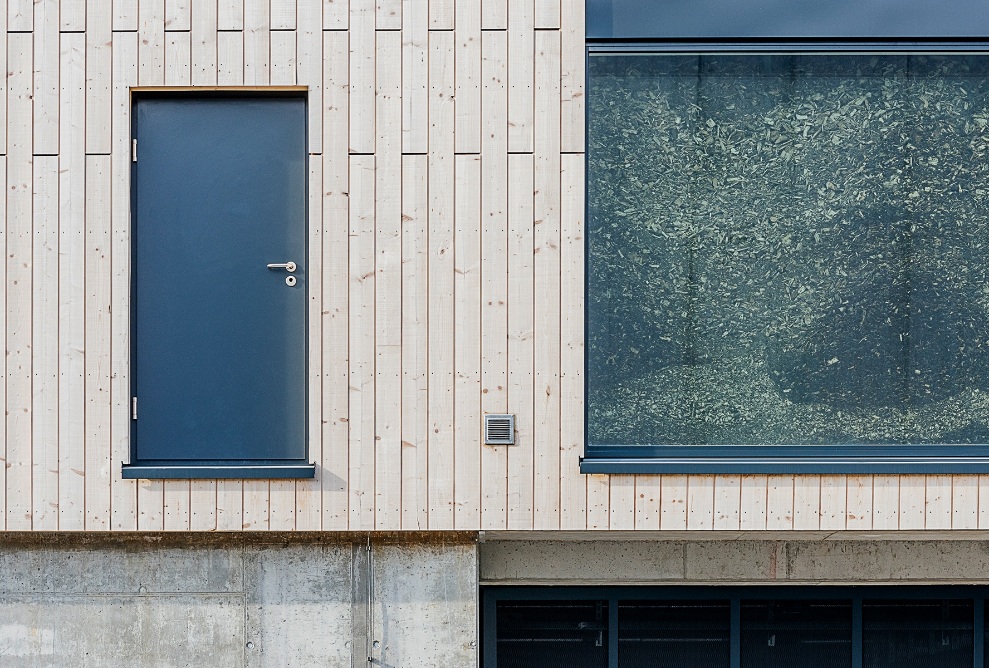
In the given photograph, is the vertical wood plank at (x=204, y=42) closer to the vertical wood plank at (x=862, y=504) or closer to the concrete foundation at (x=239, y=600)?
the concrete foundation at (x=239, y=600)

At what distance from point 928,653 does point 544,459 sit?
3101 millimetres

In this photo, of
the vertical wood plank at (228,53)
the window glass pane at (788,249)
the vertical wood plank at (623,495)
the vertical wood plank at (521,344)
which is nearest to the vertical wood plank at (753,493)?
the window glass pane at (788,249)

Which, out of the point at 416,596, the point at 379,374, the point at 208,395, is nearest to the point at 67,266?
the point at 208,395

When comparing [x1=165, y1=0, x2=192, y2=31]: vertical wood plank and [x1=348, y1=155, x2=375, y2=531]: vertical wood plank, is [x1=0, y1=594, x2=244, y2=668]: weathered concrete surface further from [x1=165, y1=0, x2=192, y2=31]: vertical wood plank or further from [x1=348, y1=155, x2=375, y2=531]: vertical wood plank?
[x1=165, y1=0, x2=192, y2=31]: vertical wood plank

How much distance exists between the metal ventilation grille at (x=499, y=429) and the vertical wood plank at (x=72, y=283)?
2.19 metres

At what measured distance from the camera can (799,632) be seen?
5.40m

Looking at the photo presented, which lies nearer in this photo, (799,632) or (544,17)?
(544,17)

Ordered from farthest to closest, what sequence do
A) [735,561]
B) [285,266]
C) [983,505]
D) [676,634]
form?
[676,634] → [735,561] → [285,266] → [983,505]

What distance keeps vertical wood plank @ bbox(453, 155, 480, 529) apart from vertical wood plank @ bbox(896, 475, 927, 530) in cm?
229

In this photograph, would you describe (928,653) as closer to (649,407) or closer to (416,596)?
(649,407)

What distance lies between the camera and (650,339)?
14.9 feet

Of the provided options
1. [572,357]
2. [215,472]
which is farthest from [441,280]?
[215,472]

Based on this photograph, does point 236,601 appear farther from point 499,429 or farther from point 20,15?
point 20,15

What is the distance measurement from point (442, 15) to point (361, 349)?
6.16 feet
